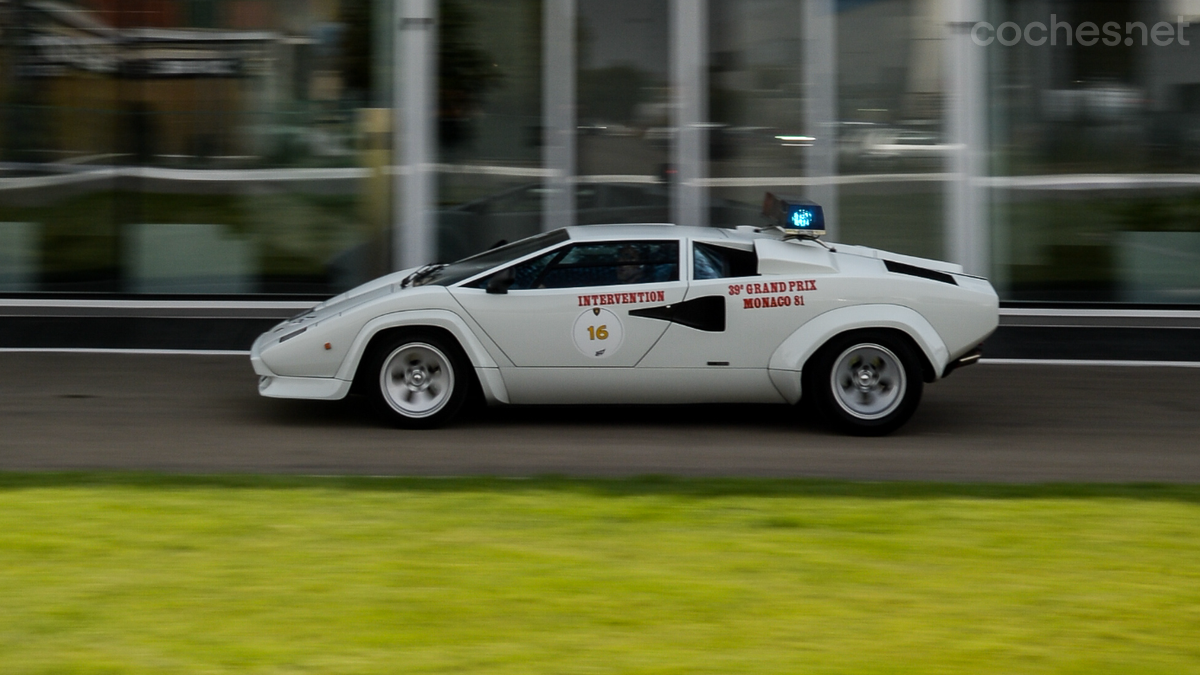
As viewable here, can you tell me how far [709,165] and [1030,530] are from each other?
727 centimetres

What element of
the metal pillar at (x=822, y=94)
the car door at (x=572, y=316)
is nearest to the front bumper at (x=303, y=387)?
the car door at (x=572, y=316)

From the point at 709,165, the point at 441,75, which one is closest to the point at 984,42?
the point at 709,165

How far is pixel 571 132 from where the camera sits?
13.0 m

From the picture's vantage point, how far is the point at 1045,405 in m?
9.83

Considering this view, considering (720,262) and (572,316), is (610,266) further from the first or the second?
(720,262)

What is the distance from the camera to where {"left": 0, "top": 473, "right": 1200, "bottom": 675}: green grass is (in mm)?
4605

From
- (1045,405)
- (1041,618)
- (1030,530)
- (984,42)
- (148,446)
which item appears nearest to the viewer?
(1041,618)

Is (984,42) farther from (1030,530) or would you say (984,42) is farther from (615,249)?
(1030,530)

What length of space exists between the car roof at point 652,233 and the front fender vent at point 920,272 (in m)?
0.78

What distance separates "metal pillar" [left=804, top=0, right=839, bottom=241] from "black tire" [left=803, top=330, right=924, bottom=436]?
4.50m

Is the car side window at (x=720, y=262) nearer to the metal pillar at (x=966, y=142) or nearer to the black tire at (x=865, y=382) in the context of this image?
the black tire at (x=865, y=382)

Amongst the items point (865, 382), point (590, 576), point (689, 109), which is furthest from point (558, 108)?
point (590, 576)

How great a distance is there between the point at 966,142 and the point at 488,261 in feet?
18.2

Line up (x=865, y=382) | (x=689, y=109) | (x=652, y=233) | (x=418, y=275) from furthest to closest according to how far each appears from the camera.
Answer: (x=689, y=109)
(x=418, y=275)
(x=652, y=233)
(x=865, y=382)
